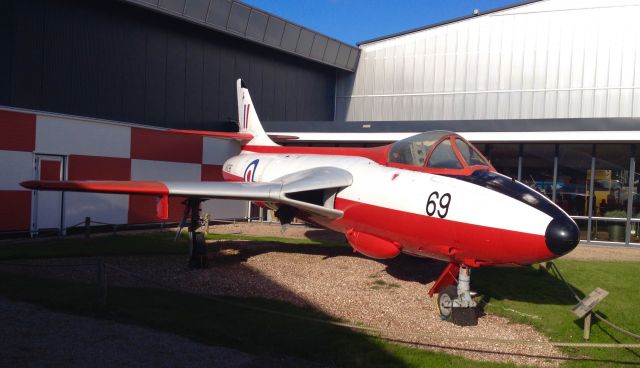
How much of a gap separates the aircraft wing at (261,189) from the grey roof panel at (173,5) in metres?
9.43

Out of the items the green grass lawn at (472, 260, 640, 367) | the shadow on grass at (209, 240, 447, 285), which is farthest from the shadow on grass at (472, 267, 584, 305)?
the shadow on grass at (209, 240, 447, 285)

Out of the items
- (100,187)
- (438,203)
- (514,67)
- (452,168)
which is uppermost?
(514,67)


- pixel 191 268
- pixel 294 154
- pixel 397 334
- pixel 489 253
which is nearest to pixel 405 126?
pixel 294 154

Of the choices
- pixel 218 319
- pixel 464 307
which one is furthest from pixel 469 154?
pixel 218 319

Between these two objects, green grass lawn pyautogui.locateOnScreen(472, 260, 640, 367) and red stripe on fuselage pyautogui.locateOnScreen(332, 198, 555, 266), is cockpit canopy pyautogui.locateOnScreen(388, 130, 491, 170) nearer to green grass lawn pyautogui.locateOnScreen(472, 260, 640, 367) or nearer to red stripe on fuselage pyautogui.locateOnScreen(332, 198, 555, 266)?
red stripe on fuselage pyautogui.locateOnScreen(332, 198, 555, 266)

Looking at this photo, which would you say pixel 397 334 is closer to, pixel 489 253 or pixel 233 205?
pixel 489 253

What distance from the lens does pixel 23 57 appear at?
554 inches

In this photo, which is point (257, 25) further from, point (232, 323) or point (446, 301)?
point (232, 323)

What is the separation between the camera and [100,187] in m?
9.56

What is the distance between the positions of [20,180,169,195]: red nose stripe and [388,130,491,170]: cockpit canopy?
459 cm

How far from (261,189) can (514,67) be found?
676 inches

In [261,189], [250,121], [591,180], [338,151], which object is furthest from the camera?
[591,180]

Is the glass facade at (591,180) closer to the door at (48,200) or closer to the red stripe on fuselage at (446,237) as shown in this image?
the red stripe on fuselage at (446,237)

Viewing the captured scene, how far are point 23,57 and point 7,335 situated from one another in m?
10.3
